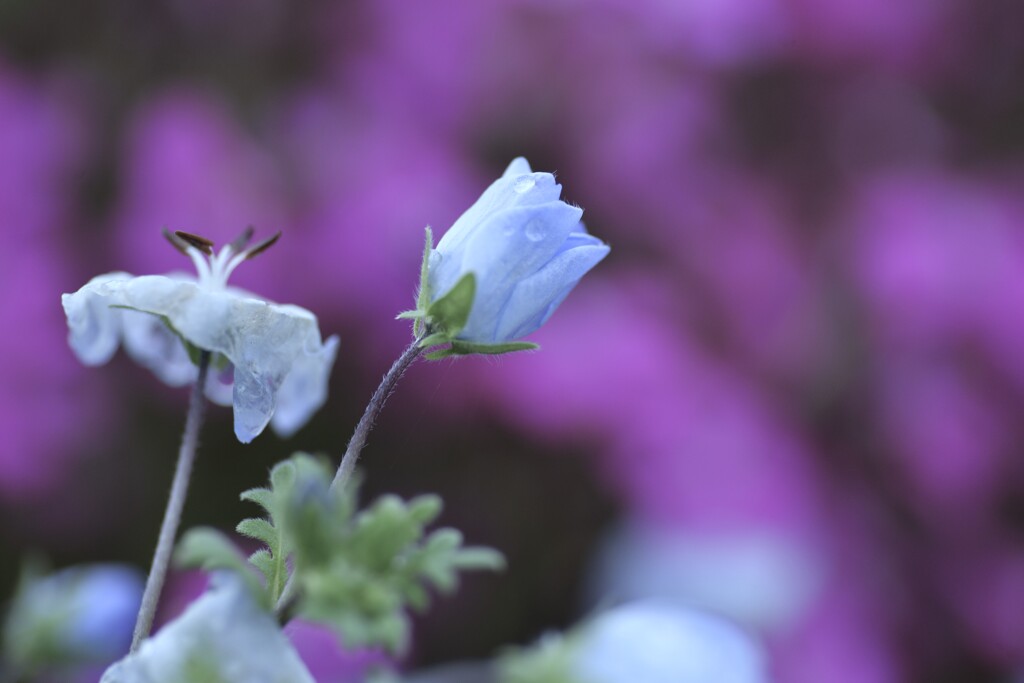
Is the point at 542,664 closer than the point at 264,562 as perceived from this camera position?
No

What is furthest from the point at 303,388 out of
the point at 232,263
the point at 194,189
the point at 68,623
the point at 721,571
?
the point at 194,189

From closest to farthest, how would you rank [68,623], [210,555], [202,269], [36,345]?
[210,555], [202,269], [68,623], [36,345]

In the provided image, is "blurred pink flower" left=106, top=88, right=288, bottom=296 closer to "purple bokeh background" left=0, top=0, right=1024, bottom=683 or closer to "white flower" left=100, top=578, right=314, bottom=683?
"purple bokeh background" left=0, top=0, right=1024, bottom=683

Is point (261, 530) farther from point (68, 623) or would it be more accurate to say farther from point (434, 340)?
point (68, 623)

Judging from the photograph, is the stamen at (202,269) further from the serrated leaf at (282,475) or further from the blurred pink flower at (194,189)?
the blurred pink flower at (194,189)

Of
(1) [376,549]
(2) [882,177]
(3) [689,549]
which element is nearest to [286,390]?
(1) [376,549]

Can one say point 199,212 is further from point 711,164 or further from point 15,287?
point 711,164

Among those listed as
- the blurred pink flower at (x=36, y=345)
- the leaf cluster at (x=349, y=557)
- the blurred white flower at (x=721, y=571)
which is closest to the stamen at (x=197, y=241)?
the leaf cluster at (x=349, y=557)
